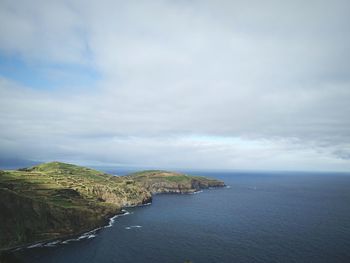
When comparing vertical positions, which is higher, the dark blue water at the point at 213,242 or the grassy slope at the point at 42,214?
the grassy slope at the point at 42,214

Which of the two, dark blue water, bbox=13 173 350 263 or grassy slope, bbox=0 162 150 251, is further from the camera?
grassy slope, bbox=0 162 150 251

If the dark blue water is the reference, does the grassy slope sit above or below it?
above

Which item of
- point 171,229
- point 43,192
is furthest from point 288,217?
point 43,192

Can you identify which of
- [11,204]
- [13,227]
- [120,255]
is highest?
[11,204]

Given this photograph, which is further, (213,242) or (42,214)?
(42,214)

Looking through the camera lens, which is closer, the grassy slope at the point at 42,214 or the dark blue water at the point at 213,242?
the dark blue water at the point at 213,242

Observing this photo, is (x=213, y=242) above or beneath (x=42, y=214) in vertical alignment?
beneath

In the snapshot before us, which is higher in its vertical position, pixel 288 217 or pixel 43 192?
pixel 43 192

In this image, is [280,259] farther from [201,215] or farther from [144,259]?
[201,215]

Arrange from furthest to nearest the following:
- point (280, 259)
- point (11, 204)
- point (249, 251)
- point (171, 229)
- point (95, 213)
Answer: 1. point (95, 213)
2. point (171, 229)
3. point (11, 204)
4. point (249, 251)
5. point (280, 259)

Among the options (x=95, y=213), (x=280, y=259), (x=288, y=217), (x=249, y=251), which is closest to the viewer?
(x=280, y=259)

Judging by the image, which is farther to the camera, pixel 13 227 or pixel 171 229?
pixel 171 229
